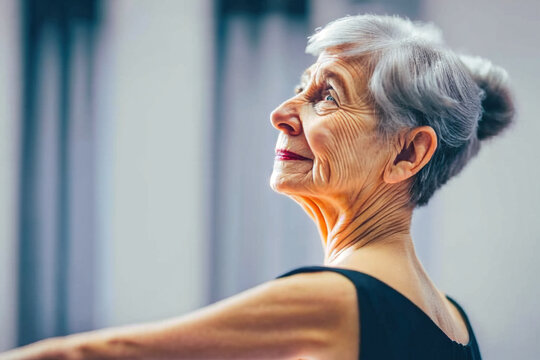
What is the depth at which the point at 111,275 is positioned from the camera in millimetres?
2408

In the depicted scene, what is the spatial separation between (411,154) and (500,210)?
62.6 inches

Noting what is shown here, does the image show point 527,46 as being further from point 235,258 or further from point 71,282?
point 71,282

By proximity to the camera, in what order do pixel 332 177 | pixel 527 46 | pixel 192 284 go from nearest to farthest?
pixel 332 177
pixel 527 46
pixel 192 284

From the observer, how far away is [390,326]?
28.1 inches

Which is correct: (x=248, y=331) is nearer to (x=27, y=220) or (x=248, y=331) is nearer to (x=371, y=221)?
(x=371, y=221)

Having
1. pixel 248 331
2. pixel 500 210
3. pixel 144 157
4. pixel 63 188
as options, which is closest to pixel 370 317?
pixel 248 331

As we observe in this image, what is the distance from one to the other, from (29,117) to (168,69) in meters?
0.70

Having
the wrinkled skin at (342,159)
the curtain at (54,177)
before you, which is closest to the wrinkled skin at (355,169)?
the wrinkled skin at (342,159)

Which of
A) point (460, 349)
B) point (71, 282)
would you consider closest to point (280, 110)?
point (460, 349)

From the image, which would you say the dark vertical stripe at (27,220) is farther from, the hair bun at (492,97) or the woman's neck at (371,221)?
the hair bun at (492,97)

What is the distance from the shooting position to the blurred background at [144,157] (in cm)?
238

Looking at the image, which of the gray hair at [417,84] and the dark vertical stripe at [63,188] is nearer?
the gray hair at [417,84]

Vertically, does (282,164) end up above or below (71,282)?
above

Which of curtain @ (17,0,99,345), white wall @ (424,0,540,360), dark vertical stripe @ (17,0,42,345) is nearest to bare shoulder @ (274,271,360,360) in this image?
white wall @ (424,0,540,360)
